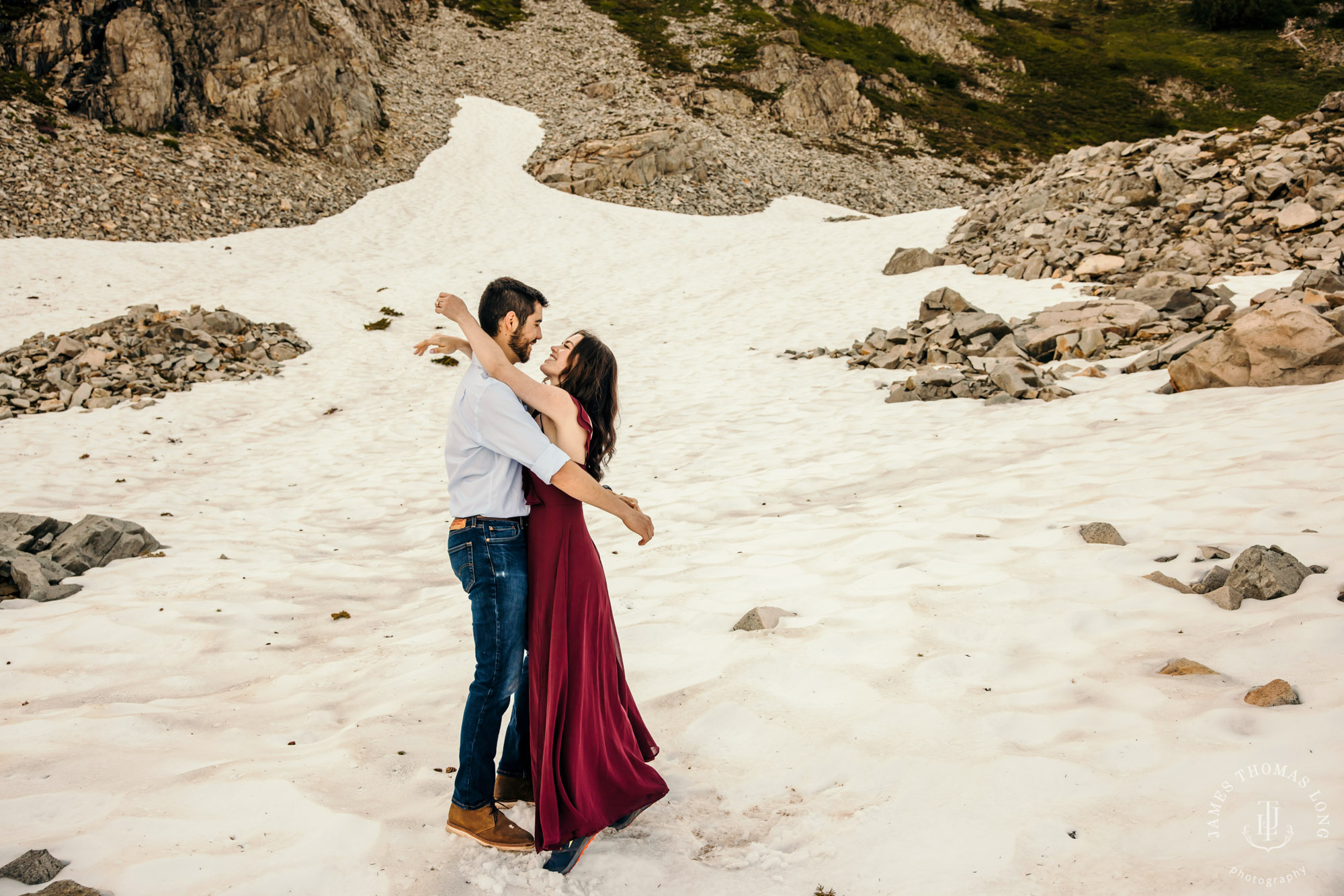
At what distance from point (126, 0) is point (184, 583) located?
111 feet

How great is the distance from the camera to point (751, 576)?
5699 mm

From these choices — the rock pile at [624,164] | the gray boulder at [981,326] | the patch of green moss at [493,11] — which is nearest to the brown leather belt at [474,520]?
the gray boulder at [981,326]

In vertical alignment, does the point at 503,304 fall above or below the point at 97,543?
above

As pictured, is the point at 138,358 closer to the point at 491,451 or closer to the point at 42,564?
the point at 42,564

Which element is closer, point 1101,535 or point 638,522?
point 638,522

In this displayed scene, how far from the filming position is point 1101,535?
515 centimetres

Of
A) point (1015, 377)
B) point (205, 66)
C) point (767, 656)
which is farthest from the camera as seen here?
point (205, 66)

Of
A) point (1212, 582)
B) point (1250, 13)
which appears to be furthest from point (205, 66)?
point (1250, 13)

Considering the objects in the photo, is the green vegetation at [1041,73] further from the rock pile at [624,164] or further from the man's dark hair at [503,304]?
the man's dark hair at [503,304]

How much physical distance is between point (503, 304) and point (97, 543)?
580 centimetres

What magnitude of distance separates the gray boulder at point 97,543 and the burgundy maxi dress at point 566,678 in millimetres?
5375

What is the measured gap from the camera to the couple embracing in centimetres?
294

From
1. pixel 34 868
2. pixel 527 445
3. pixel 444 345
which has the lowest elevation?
pixel 34 868

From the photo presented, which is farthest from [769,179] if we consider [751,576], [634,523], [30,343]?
[634,523]
